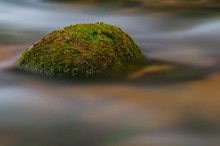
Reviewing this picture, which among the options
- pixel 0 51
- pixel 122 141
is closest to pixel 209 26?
pixel 0 51

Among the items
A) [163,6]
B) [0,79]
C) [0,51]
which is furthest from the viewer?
[163,6]

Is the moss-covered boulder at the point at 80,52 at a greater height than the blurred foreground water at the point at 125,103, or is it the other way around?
the moss-covered boulder at the point at 80,52

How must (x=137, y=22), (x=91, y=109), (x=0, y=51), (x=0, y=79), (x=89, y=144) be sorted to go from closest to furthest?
1. (x=89, y=144)
2. (x=91, y=109)
3. (x=0, y=79)
4. (x=0, y=51)
5. (x=137, y=22)

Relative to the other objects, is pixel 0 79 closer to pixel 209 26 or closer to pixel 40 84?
pixel 40 84

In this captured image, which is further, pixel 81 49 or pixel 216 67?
pixel 216 67

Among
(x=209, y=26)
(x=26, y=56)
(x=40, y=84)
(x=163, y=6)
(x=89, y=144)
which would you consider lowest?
(x=89, y=144)
